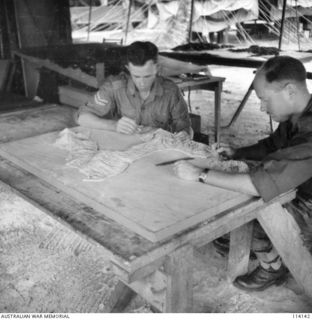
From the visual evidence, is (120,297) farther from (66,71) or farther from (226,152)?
(66,71)

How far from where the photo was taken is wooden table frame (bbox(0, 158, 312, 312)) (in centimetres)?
136

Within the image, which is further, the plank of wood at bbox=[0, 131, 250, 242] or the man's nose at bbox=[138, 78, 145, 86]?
the man's nose at bbox=[138, 78, 145, 86]

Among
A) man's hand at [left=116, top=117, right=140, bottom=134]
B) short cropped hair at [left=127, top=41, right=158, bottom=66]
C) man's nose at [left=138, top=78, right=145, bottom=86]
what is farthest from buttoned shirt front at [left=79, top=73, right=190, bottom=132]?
man's hand at [left=116, top=117, right=140, bottom=134]

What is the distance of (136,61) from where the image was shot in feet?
8.77

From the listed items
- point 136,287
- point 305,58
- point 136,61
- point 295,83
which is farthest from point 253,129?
point 136,287

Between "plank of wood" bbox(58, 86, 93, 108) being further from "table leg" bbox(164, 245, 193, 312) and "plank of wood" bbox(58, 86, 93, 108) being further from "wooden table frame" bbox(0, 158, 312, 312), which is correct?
"table leg" bbox(164, 245, 193, 312)

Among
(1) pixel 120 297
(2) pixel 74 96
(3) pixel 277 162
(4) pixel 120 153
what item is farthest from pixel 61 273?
(2) pixel 74 96

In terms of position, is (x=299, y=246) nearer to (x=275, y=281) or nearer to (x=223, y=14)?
(x=275, y=281)

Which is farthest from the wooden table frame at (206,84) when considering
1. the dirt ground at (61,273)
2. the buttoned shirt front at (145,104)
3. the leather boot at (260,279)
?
the leather boot at (260,279)

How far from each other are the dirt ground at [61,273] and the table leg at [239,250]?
0.33ft

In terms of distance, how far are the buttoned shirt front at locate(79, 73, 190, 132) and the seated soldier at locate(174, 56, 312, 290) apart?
79 centimetres

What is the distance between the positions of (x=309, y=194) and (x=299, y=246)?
1.00 ft

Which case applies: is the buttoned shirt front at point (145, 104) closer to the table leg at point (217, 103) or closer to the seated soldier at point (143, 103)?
the seated soldier at point (143, 103)

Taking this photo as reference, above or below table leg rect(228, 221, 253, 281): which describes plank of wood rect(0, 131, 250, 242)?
above
